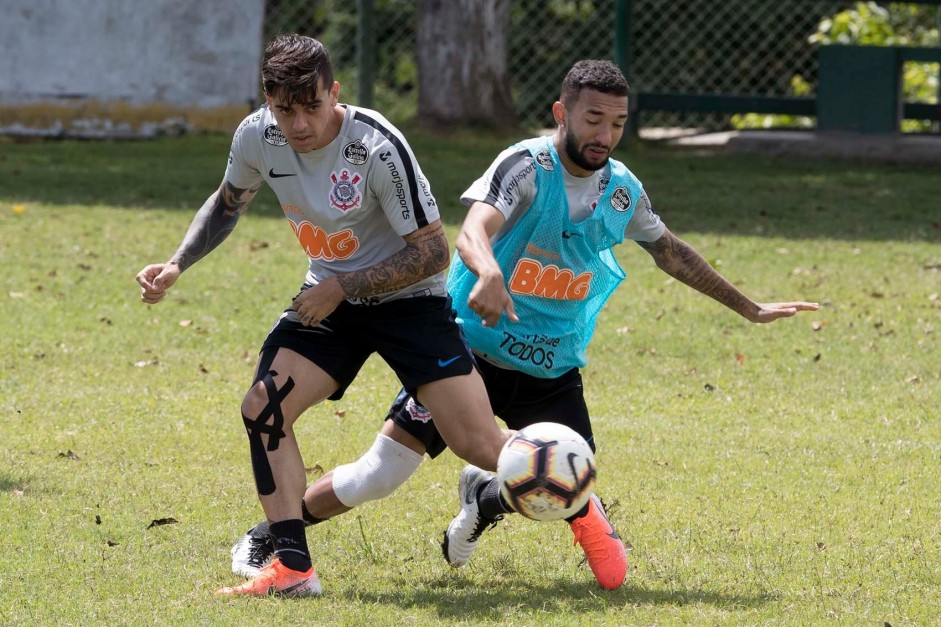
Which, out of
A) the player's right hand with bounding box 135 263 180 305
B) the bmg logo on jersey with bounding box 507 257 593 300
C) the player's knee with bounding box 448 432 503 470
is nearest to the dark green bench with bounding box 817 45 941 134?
the bmg logo on jersey with bounding box 507 257 593 300

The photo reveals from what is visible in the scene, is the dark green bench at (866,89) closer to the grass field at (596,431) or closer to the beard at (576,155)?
the grass field at (596,431)

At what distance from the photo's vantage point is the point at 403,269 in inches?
190

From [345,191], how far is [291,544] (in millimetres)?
1200

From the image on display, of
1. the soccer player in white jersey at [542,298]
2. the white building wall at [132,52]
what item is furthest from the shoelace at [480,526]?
the white building wall at [132,52]

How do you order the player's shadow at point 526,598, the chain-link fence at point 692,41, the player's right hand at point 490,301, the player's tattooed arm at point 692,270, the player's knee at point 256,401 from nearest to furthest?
1. the player's right hand at point 490,301
2. the player's shadow at point 526,598
3. the player's knee at point 256,401
4. the player's tattooed arm at point 692,270
5. the chain-link fence at point 692,41

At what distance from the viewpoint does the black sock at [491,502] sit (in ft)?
16.5

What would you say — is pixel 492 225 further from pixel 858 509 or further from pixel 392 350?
pixel 858 509

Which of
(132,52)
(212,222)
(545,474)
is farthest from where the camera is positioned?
(132,52)

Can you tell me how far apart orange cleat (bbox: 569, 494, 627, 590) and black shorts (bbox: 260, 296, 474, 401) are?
0.70 m

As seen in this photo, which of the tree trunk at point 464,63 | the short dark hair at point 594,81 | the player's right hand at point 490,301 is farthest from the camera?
the tree trunk at point 464,63

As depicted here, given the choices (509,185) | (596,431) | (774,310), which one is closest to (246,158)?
(509,185)

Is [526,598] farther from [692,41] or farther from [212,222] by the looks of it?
[692,41]

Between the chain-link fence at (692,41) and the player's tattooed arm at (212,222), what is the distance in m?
13.4

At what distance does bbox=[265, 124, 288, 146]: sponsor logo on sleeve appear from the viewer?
494 centimetres
